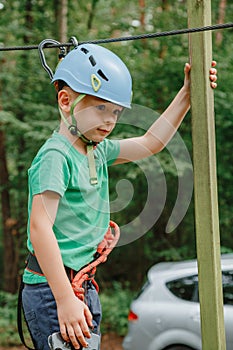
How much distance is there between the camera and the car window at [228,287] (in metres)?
4.32

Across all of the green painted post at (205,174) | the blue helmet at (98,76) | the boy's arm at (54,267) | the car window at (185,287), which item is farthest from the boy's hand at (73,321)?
the car window at (185,287)

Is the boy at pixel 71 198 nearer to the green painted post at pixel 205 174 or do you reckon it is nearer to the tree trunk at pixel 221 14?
the green painted post at pixel 205 174

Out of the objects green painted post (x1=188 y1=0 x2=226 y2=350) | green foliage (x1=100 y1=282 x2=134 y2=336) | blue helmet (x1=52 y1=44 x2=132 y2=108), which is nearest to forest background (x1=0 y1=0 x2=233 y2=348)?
green foliage (x1=100 y1=282 x2=134 y2=336)

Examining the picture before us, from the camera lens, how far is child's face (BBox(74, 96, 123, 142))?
195cm

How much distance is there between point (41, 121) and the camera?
6.75 m

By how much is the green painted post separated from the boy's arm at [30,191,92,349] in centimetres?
55

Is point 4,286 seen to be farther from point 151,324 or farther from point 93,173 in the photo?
point 93,173

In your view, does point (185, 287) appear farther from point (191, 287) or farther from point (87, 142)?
point (87, 142)

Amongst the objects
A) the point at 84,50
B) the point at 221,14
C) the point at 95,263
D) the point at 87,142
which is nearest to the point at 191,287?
the point at 95,263

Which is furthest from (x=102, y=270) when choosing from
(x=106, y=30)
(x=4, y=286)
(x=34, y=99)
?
(x=106, y=30)

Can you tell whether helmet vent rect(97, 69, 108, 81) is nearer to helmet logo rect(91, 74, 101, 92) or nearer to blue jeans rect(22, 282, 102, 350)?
helmet logo rect(91, 74, 101, 92)

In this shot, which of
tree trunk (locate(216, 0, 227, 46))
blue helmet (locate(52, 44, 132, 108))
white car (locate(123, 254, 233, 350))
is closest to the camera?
blue helmet (locate(52, 44, 132, 108))

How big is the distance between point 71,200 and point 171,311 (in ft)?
9.24

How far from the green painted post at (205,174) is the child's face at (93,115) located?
0.35 meters
